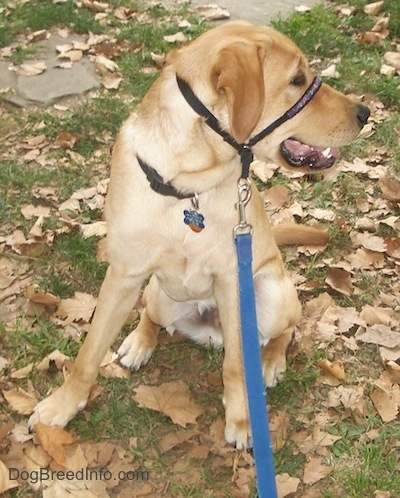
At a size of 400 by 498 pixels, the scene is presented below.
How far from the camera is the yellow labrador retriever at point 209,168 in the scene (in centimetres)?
258

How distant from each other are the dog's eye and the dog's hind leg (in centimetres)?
102

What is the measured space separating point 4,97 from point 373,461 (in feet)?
13.0

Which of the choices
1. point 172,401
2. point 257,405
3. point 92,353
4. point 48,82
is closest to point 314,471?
point 172,401

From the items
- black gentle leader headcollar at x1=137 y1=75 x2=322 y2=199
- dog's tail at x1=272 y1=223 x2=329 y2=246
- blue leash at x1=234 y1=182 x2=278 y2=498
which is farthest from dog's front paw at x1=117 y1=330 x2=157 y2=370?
blue leash at x1=234 y1=182 x2=278 y2=498

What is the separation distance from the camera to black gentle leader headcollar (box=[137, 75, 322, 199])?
2621 mm

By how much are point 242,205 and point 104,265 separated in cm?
160

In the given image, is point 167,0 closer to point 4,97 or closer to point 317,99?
point 4,97

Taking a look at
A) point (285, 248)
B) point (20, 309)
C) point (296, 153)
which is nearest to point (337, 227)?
point (285, 248)

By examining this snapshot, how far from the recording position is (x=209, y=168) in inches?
108

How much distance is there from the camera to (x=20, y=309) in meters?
3.82

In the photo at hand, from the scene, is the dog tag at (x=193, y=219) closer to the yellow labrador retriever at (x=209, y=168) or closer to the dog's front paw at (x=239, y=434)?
the yellow labrador retriever at (x=209, y=168)

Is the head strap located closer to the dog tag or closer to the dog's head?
the dog's head

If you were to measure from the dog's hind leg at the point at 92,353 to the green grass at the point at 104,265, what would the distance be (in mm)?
112

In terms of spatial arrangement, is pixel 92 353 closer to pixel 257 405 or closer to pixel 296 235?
pixel 257 405
